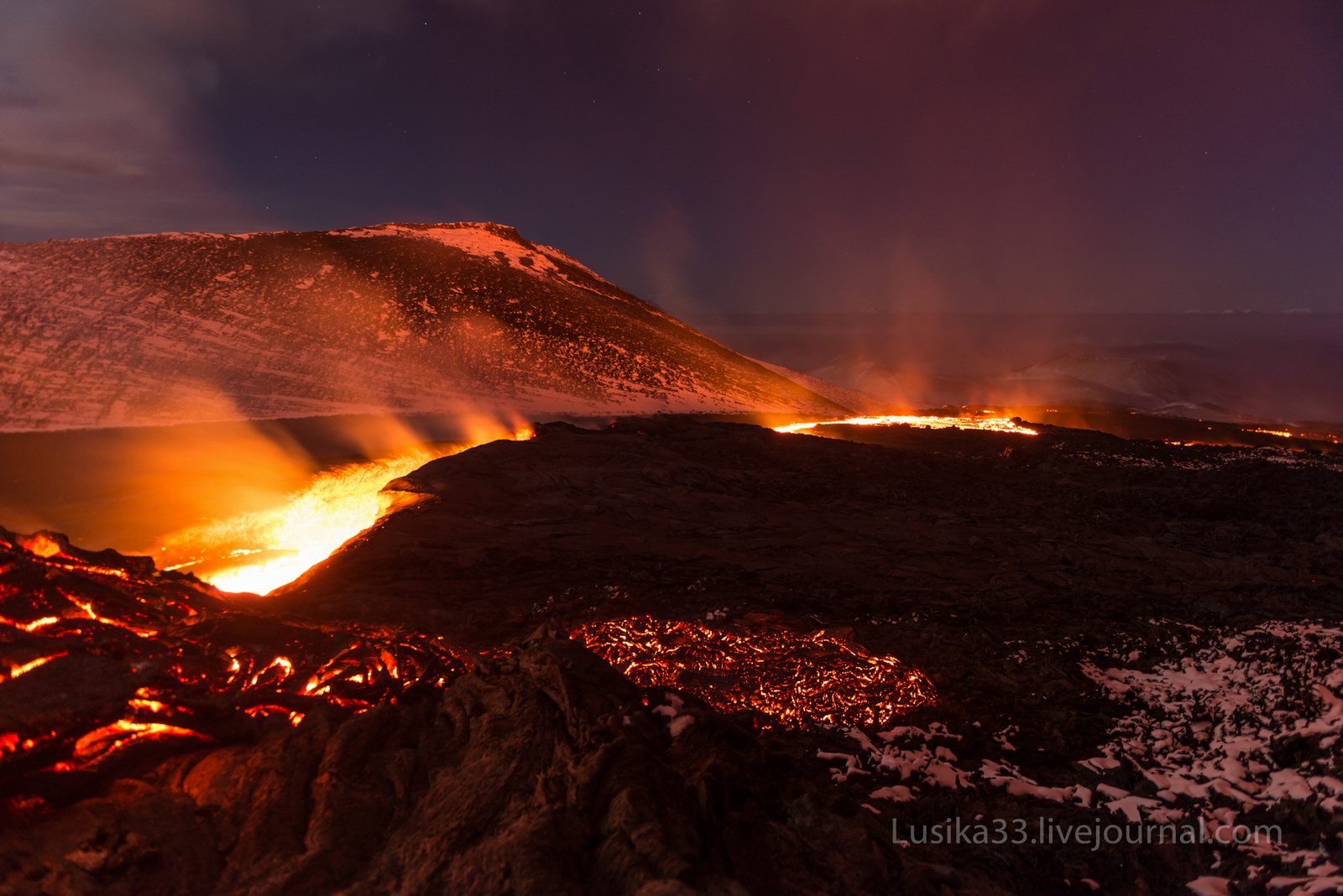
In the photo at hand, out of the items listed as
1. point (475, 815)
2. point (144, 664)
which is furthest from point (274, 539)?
point (475, 815)

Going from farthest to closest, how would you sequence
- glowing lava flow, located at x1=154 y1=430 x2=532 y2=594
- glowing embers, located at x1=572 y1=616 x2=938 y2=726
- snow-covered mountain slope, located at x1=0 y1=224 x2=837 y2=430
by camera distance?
snow-covered mountain slope, located at x1=0 y1=224 x2=837 y2=430
glowing lava flow, located at x1=154 y1=430 x2=532 y2=594
glowing embers, located at x1=572 y1=616 x2=938 y2=726

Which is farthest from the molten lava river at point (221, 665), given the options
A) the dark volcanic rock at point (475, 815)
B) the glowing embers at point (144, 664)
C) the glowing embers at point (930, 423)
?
the glowing embers at point (930, 423)

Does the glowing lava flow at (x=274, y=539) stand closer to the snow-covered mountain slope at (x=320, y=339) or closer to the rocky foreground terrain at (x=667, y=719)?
the rocky foreground terrain at (x=667, y=719)

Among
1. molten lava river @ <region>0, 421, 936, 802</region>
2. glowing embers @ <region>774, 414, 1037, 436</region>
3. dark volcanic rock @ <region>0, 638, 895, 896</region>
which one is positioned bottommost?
dark volcanic rock @ <region>0, 638, 895, 896</region>

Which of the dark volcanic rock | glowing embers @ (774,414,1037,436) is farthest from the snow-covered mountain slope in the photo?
the dark volcanic rock

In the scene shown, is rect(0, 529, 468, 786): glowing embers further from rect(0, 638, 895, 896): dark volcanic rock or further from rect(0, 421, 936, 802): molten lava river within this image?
rect(0, 638, 895, 896): dark volcanic rock

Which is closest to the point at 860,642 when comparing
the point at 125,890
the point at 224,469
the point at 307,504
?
the point at 125,890

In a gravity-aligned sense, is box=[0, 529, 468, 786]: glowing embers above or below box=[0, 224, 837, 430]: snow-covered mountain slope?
below

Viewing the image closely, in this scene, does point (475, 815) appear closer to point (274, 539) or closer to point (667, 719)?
point (667, 719)
